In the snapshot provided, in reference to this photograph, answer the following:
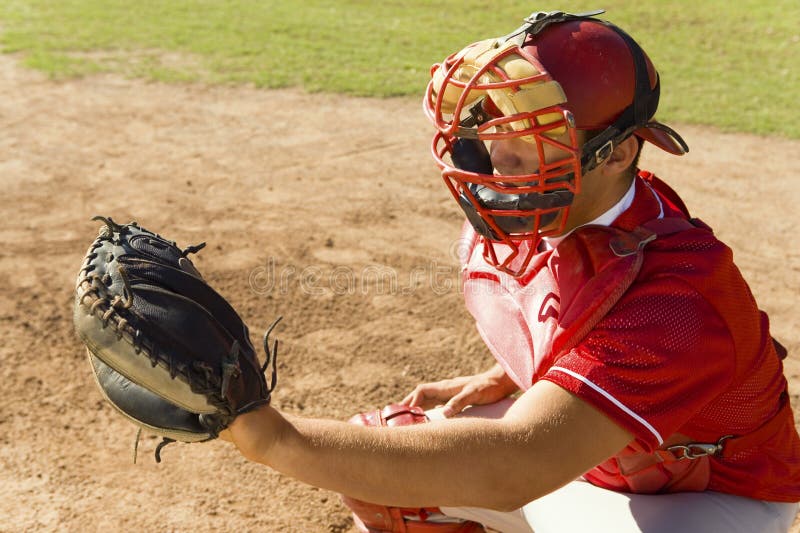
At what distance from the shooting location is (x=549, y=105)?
2.05 m

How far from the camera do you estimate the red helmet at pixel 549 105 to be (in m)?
2.08

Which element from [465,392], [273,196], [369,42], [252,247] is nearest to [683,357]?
[465,392]

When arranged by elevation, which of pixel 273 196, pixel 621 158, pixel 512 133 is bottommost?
pixel 273 196

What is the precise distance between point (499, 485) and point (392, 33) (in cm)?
861

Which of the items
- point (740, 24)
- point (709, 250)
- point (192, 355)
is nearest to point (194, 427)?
point (192, 355)

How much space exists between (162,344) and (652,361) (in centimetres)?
112

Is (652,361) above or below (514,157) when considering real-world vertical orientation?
below

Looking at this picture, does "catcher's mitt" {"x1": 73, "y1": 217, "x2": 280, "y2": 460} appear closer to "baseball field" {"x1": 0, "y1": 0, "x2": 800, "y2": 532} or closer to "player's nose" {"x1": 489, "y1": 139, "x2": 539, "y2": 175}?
"player's nose" {"x1": 489, "y1": 139, "x2": 539, "y2": 175}

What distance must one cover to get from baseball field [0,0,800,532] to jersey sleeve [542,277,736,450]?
159 cm

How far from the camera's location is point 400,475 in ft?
6.39

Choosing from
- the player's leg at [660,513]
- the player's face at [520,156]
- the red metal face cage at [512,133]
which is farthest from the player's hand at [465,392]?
the player's face at [520,156]

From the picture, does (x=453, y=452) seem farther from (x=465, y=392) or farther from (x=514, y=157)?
(x=465, y=392)

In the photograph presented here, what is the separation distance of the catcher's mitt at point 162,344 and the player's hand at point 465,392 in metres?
1.07

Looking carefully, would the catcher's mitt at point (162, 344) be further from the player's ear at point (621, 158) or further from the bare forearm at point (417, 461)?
the player's ear at point (621, 158)
